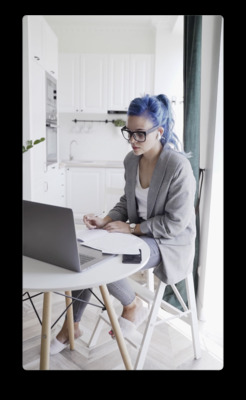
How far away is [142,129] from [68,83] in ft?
10.7

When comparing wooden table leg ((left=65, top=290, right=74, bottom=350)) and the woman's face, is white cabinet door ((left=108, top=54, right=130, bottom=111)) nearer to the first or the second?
the woman's face

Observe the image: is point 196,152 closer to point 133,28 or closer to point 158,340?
point 158,340

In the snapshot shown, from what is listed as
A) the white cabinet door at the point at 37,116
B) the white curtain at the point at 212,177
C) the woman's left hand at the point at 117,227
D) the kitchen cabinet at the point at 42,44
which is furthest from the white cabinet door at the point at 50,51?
the woman's left hand at the point at 117,227

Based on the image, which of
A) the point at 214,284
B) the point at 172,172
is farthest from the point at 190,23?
the point at 214,284

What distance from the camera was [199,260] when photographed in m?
2.13

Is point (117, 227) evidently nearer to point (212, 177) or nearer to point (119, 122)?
point (212, 177)

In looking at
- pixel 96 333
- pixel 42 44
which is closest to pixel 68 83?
pixel 42 44

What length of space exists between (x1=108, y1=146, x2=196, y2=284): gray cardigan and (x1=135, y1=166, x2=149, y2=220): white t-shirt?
0.21 feet

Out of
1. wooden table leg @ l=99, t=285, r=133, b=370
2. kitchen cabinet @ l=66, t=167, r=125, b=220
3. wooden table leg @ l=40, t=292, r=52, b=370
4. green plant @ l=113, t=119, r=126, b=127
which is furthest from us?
green plant @ l=113, t=119, r=126, b=127

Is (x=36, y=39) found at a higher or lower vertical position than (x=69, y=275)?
higher

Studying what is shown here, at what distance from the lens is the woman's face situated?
1.52 m

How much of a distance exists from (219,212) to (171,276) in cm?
59

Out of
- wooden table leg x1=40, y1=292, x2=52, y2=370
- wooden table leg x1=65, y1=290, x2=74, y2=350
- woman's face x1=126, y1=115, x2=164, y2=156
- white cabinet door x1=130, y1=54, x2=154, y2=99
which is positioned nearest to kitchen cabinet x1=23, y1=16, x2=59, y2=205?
white cabinet door x1=130, y1=54, x2=154, y2=99

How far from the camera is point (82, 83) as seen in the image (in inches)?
174
